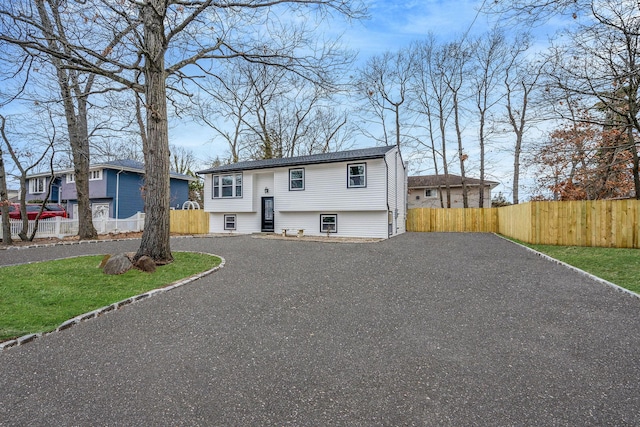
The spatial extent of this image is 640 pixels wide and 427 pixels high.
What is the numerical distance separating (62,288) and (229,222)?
→ 13.5m

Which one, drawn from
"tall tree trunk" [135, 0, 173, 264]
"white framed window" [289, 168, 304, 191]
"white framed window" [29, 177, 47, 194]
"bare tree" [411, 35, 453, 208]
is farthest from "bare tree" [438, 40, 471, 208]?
"white framed window" [29, 177, 47, 194]

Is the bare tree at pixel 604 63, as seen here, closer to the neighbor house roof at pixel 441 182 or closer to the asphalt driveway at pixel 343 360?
the asphalt driveway at pixel 343 360

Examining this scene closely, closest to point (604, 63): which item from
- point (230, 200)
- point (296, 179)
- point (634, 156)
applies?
point (634, 156)

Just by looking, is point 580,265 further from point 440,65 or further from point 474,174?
point 440,65

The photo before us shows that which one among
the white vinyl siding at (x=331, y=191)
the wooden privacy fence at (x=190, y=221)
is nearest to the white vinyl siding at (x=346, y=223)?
the white vinyl siding at (x=331, y=191)

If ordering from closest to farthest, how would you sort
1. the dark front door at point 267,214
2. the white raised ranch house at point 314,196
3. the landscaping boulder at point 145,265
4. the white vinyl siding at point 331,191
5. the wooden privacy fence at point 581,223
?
the landscaping boulder at point 145,265
the wooden privacy fence at point 581,223
the white vinyl siding at point 331,191
the white raised ranch house at point 314,196
the dark front door at point 267,214

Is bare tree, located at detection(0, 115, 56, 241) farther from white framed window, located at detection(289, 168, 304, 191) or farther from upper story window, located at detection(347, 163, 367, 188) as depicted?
upper story window, located at detection(347, 163, 367, 188)

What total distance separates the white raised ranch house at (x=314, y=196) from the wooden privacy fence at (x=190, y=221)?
1094 mm

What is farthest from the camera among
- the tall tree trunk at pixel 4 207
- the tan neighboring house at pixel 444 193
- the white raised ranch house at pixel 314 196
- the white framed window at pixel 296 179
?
the tan neighboring house at pixel 444 193

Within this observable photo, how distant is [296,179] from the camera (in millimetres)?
16922

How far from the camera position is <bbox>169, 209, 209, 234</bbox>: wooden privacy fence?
20.7 m

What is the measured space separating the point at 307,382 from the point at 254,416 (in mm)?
593

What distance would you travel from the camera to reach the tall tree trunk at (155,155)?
25.7ft

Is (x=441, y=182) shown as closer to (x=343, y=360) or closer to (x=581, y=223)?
(x=581, y=223)
